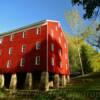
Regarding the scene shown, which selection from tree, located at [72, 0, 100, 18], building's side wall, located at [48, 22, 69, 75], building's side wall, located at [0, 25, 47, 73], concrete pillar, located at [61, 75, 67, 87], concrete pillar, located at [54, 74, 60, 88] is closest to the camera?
tree, located at [72, 0, 100, 18]

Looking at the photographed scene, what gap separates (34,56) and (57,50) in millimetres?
6704

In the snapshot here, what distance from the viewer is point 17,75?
61594 mm

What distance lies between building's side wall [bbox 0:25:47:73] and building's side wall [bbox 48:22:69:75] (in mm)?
1618

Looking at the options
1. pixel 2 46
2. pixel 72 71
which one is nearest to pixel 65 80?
pixel 2 46

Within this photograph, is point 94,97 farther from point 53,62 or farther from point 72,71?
point 72,71

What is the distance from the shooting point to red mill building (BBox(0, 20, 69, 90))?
53375 millimetres

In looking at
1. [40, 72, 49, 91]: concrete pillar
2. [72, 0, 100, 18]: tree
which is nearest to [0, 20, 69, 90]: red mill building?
[40, 72, 49, 91]: concrete pillar

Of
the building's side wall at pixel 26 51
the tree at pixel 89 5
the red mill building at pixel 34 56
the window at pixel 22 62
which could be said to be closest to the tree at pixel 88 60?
the red mill building at pixel 34 56

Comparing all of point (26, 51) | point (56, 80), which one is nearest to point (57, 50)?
point (56, 80)

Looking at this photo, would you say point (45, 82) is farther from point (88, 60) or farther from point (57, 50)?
point (88, 60)

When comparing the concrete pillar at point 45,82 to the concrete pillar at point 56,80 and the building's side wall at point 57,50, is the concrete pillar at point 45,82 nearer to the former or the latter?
the building's side wall at point 57,50

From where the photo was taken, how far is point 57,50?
5841 cm

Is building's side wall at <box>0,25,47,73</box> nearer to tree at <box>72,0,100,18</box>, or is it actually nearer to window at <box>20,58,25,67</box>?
window at <box>20,58,25,67</box>

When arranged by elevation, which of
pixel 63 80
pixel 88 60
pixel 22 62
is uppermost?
pixel 88 60
